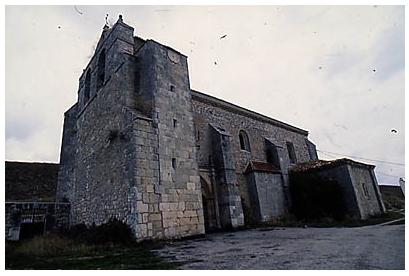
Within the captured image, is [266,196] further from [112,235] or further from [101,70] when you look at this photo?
[101,70]

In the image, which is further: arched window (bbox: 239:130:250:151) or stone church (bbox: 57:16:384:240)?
arched window (bbox: 239:130:250:151)

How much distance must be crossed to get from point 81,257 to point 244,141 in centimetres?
1305

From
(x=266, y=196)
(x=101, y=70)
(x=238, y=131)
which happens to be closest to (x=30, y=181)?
(x=101, y=70)

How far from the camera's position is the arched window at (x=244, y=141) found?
18119 mm

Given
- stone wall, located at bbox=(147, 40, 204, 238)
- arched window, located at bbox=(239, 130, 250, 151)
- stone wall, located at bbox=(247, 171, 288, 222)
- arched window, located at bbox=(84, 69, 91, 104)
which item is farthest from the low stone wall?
arched window, located at bbox=(239, 130, 250, 151)

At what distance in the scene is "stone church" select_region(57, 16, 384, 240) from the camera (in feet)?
32.9

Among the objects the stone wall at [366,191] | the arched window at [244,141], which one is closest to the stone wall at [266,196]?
the arched window at [244,141]

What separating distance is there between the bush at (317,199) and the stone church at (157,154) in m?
0.77

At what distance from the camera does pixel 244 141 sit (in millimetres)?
18359

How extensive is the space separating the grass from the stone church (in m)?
1.45

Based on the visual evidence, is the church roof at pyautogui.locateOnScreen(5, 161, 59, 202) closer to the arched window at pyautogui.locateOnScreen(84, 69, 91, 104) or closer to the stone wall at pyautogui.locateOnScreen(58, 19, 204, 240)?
the stone wall at pyautogui.locateOnScreen(58, 19, 204, 240)

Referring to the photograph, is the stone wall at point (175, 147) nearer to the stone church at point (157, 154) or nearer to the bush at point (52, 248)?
the stone church at point (157, 154)

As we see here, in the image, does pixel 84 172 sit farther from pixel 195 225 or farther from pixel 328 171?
pixel 328 171
